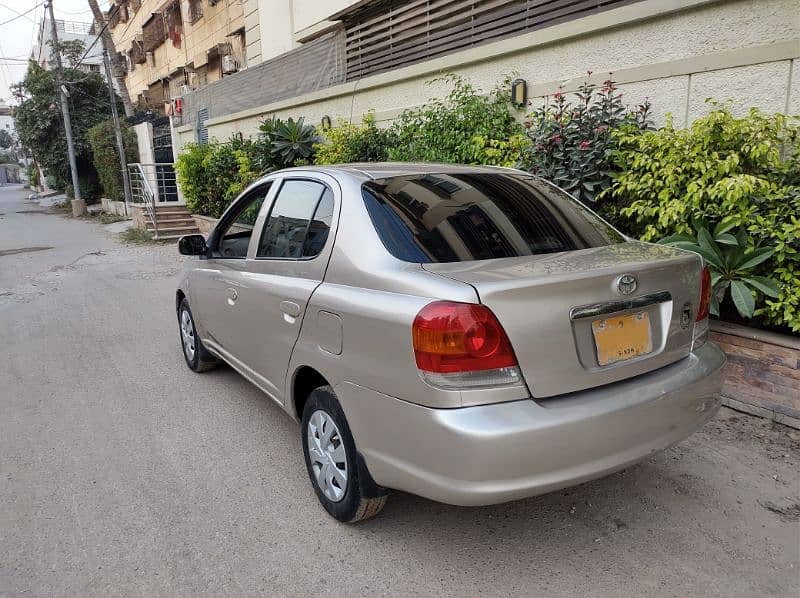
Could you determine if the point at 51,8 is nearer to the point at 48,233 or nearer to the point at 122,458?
the point at 48,233

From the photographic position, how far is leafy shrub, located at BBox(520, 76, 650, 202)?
4836 mm

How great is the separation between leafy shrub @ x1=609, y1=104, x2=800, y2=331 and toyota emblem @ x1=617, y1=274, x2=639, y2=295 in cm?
184

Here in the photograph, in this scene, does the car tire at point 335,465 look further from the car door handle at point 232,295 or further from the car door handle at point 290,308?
the car door handle at point 232,295

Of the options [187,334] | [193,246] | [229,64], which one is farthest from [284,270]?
[229,64]

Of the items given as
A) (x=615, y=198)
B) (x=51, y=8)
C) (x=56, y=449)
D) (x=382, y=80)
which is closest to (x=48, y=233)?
(x=51, y=8)

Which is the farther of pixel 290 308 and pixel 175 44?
pixel 175 44

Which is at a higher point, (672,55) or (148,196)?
(672,55)

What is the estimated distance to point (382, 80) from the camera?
27.7ft

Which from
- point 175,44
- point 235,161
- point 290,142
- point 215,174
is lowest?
point 215,174

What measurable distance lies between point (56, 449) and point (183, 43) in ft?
75.9

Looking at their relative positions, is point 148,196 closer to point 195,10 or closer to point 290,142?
point 290,142

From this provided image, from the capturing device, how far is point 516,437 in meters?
2.06

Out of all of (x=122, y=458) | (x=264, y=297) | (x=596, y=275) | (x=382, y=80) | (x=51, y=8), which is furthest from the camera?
(x=51, y=8)

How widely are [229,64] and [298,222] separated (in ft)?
54.4
